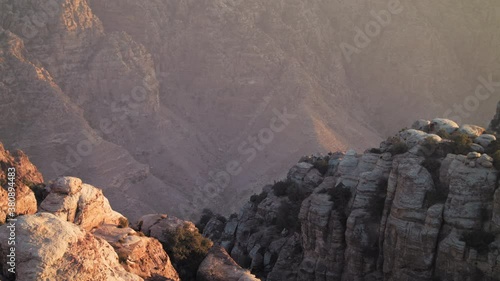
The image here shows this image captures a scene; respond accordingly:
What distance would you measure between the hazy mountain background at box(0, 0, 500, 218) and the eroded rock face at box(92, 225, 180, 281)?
40317 millimetres

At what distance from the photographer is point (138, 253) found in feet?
79.4

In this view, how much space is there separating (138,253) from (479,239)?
1764cm

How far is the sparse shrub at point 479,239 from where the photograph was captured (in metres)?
29.8

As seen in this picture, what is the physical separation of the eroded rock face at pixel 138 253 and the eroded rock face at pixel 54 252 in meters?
3.54

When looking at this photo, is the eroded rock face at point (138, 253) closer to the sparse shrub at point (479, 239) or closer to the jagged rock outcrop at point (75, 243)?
the jagged rock outcrop at point (75, 243)

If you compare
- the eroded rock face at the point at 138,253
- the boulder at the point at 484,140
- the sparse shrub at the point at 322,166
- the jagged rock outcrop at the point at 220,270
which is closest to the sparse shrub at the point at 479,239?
the boulder at the point at 484,140

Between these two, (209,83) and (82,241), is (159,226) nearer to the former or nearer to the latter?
(82,241)

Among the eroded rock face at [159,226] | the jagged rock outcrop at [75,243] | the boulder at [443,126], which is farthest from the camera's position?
the boulder at [443,126]

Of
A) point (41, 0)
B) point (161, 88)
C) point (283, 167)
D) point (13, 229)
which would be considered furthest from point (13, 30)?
Result: point (13, 229)

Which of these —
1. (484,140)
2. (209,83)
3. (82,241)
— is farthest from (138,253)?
(209,83)

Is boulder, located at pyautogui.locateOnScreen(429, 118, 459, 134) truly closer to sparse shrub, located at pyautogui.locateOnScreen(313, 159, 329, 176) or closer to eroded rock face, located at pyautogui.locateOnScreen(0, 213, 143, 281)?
sparse shrub, located at pyautogui.locateOnScreen(313, 159, 329, 176)

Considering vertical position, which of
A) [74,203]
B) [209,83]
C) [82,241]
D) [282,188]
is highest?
[209,83]

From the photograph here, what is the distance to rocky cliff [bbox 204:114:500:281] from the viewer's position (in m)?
30.8

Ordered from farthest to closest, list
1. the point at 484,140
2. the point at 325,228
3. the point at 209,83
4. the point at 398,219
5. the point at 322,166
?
the point at 209,83, the point at 322,166, the point at 325,228, the point at 484,140, the point at 398,219
